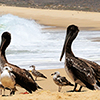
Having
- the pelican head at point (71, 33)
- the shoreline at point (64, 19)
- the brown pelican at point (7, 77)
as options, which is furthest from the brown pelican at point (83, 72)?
the shoreline at point (64, 19)

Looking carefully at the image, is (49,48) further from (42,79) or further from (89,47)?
(42,79)

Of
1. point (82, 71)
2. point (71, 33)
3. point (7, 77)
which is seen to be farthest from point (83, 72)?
point (7, 77)

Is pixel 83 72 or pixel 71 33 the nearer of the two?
pixel 83 72

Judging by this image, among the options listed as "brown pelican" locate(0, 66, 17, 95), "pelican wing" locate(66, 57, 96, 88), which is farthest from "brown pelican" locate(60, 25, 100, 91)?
"brown pelican" locate(0, 66, 17, 95)

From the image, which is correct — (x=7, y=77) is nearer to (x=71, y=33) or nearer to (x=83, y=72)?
(x=83, y=72)

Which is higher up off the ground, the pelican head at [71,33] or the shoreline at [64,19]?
the shoreline at [64,19]

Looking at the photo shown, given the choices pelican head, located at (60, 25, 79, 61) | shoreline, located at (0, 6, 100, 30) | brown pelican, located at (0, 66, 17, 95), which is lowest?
brown pelican, located at (0, 66, 17, 95)

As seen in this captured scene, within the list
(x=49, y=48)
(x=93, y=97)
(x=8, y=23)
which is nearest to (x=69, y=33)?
(x=93, y=97)

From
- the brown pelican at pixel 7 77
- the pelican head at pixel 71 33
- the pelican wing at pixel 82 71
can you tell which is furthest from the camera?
the pelican head at pixel 71 33

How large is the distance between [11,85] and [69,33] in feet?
6.77

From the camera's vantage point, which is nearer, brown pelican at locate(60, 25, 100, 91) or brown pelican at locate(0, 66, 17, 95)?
brown pelican at locate(0, 66, 17, 95)

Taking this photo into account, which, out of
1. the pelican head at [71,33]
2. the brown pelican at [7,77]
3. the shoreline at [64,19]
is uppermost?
the shoreline at [64,19]

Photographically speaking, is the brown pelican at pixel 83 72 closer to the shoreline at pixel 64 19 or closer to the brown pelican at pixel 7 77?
the brown pelican at pixel 7 77

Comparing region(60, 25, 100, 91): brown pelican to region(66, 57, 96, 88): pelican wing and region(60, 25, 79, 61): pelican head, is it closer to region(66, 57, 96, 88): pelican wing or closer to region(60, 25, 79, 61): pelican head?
region(66, 57, 96, 88): pelican wing
